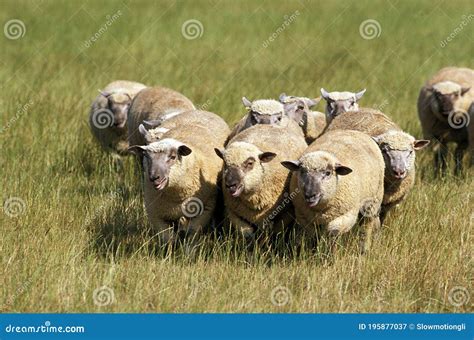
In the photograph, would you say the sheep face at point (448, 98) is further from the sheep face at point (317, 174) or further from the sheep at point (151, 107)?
the sheep face at point (317, 174)

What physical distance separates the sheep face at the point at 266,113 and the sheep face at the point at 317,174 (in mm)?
1740

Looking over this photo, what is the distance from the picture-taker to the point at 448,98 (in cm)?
1259

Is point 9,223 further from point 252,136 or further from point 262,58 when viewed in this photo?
point 262,58

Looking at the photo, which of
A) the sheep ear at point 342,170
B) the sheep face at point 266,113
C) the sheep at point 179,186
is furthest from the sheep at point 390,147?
the sheep at point 179,186

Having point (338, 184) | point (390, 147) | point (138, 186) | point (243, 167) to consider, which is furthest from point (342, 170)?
point (138, 186)

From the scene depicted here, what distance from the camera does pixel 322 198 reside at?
26.6 feet

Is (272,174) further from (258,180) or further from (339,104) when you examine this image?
(339,104)

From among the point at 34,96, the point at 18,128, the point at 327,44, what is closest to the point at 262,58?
the point at 327,44

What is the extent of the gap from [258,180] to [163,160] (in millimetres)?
928

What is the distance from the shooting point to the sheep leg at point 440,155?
40.2 ft

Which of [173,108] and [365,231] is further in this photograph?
[173,108]

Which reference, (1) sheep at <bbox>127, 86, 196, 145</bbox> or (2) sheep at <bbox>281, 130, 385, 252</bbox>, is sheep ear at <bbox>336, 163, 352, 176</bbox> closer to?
(2) sheep at <bbox>281, 130, 385, 252</bbox>

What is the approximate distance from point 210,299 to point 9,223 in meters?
2.82

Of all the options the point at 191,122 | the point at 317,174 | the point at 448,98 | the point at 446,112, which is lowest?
the point at 317,174
